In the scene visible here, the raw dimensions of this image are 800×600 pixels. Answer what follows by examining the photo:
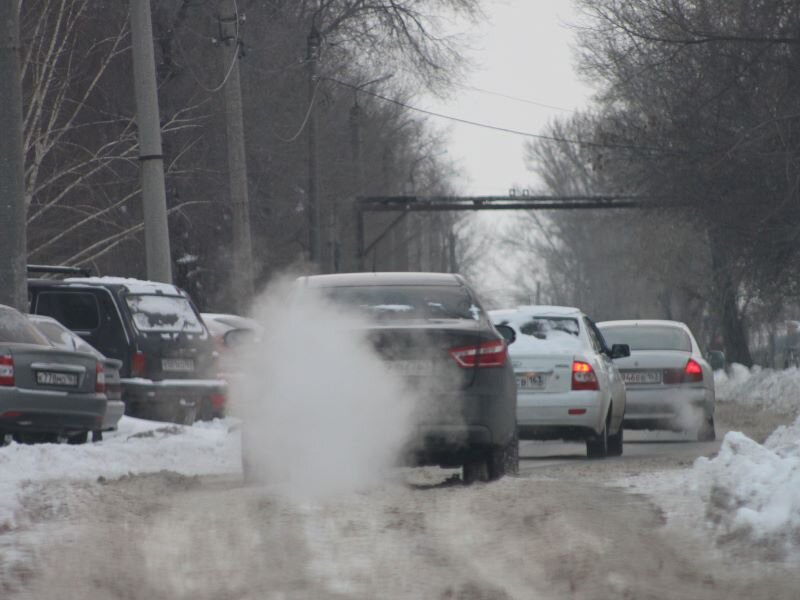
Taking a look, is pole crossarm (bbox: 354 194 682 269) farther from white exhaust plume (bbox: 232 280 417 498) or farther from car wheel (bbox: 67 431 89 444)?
white exhaust plume (bbox: 232 280 417 498)

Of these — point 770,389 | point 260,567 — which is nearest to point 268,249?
point 770,389

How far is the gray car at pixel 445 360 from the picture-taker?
11234 mm

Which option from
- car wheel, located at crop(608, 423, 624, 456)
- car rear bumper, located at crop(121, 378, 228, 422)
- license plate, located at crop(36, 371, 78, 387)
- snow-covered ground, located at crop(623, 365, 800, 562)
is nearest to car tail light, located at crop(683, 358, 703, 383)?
car wheel, located at crop(608, 423, 624, 456)

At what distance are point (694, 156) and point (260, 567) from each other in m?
22.9

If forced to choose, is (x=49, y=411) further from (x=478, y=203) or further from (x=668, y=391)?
(x=478, y=203)

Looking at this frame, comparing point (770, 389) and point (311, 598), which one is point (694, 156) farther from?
point (311, 598)

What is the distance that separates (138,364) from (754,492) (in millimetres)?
11827

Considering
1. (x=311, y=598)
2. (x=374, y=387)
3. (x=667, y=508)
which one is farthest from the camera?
(x=374, y=387)

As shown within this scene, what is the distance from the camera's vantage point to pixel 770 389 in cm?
3400

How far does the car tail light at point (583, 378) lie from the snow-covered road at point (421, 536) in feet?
14.0

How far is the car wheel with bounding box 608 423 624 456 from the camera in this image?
18.3 m

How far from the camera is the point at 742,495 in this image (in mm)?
9742

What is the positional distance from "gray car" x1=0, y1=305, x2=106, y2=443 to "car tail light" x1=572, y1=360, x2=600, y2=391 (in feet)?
15.0

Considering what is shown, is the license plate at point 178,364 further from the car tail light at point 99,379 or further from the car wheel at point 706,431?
the car wheel at point 706,431
